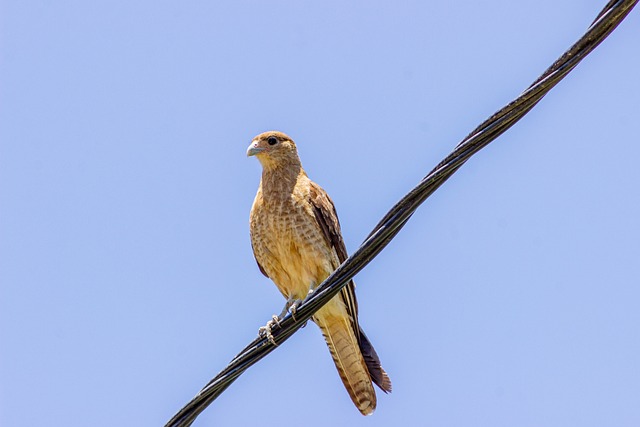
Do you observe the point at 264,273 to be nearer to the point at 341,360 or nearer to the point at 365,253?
the point at 341,360

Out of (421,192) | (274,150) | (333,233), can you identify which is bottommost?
(421,192)

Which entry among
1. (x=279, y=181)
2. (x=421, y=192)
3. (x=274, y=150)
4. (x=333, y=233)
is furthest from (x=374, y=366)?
(x=421, y=192)

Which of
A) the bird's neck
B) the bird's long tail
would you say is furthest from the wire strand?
the bird's neck

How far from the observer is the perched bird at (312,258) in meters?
7.39

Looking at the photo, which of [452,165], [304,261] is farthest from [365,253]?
[304,261]

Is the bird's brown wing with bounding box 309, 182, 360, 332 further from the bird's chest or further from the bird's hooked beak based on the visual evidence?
the bird's hooked beak

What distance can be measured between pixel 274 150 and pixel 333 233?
1.12m

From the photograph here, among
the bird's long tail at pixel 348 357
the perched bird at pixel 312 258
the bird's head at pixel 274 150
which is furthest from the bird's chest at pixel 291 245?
the bird's head at pixel 274 150

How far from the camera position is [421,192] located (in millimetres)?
4195

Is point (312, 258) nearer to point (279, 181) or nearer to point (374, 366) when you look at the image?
point (279, 181)

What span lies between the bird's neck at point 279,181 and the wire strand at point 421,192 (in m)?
2.65

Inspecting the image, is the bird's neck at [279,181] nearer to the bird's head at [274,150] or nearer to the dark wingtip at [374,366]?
the bird's head at [274,150]

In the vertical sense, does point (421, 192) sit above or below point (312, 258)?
below

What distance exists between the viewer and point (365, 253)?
4422 millimetres
